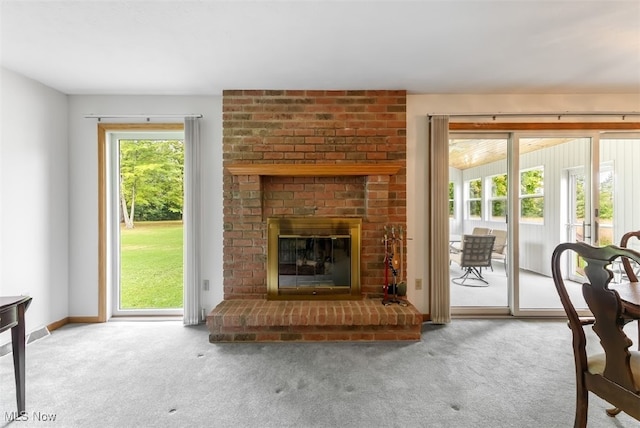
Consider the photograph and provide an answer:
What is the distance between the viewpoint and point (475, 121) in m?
3.11

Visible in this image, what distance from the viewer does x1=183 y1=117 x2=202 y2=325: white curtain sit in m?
3.01

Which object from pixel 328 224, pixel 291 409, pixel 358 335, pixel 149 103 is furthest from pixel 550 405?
pixel 149 103

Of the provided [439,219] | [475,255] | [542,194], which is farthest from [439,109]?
[475,255]

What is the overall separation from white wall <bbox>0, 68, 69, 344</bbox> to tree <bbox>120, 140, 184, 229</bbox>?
54cm

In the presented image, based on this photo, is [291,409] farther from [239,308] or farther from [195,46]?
[195,46]

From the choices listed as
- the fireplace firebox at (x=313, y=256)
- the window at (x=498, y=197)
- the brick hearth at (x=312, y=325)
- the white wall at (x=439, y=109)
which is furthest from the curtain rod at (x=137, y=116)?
the window at (x=498, y=197)

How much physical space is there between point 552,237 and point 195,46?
4133mm

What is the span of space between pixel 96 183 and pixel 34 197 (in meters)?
0.51

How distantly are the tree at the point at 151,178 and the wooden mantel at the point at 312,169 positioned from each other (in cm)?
85

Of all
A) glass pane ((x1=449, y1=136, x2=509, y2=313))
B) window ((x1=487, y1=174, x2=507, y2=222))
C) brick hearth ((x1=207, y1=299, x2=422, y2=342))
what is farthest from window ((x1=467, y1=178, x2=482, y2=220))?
brick hearth ((x1=207, y1=299, x2=422, y2=342))

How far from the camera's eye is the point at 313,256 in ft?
9.93

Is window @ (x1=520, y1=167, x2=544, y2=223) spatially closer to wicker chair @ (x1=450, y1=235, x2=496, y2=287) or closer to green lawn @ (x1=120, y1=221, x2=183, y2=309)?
wicker chair @ (x1=450, y1=235, x2=496, y2=287)

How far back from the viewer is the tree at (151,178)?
10.7 ft

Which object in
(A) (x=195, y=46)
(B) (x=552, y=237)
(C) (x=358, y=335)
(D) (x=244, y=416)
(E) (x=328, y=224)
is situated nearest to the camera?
(D) (x=244, y=416)
